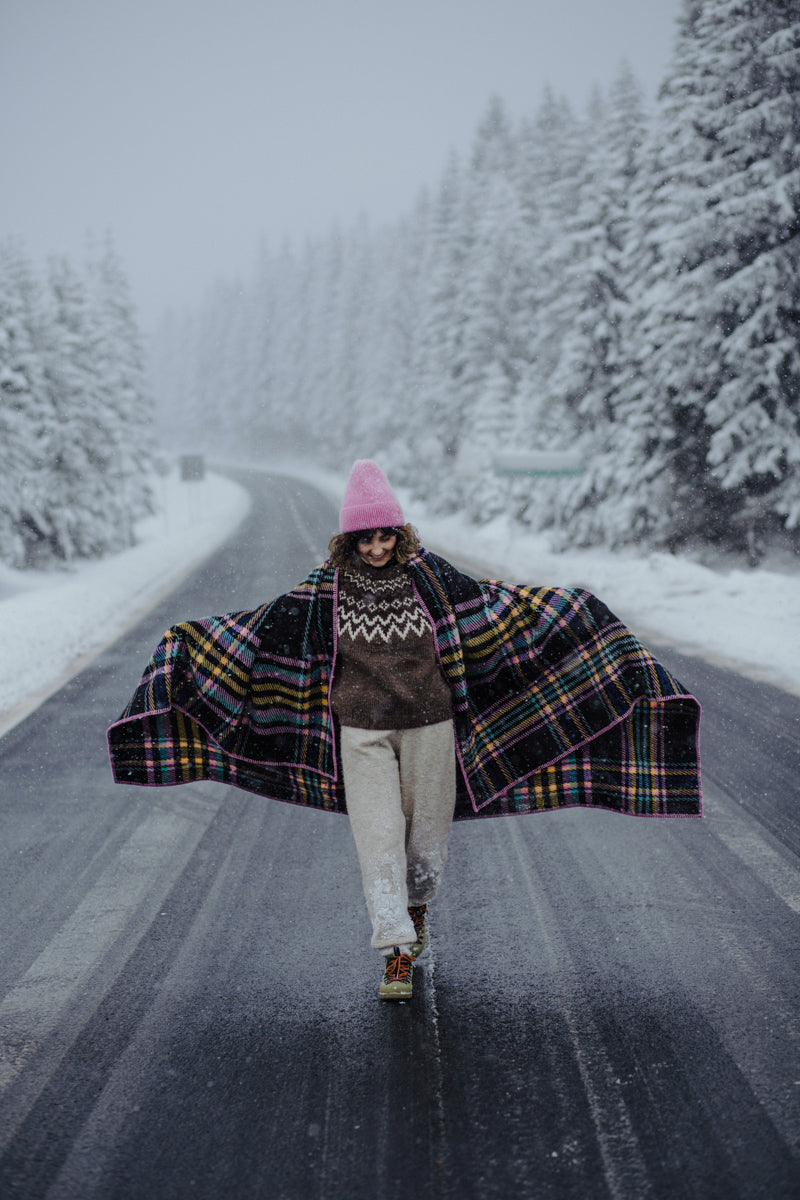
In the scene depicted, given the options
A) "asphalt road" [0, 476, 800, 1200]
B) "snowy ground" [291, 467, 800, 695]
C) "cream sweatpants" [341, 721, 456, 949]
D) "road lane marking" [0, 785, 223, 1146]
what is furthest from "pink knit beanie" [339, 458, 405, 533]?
"snowy ground" [291, 467, 800, 695]

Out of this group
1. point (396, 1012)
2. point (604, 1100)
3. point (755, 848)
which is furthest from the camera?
point (755, 848)

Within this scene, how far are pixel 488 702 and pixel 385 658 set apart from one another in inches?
21.7

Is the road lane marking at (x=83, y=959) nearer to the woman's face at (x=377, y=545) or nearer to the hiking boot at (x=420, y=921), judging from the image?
the hiking boot at (x=420, y=921)

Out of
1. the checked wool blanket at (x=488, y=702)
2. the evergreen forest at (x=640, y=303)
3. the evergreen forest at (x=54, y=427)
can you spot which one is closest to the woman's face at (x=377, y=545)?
the checked wool blanket at (x=488, y=702)

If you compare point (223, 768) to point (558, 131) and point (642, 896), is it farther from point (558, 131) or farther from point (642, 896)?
point (558, 131)

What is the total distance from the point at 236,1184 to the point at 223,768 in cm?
170

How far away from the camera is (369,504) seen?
3.38 metres

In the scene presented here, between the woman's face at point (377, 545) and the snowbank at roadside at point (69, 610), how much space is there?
16.6ft

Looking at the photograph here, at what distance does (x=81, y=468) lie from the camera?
27609 mm

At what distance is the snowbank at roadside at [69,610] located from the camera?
30.5ft

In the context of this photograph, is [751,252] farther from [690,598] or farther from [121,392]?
[121,392]

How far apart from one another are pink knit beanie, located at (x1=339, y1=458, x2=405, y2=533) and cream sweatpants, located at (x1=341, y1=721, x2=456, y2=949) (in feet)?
2.45

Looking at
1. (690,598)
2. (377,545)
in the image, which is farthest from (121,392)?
(377,545)

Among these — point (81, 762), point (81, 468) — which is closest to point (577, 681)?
point (81, 762)
